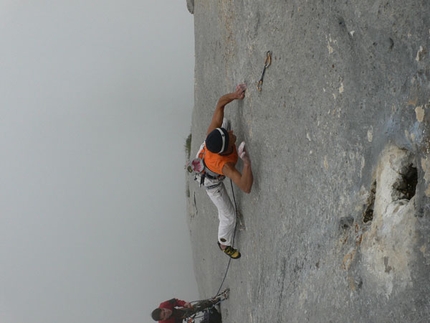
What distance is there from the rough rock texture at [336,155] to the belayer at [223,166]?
133 mm

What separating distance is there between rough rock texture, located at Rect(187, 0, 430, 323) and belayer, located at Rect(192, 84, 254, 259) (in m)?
0.13

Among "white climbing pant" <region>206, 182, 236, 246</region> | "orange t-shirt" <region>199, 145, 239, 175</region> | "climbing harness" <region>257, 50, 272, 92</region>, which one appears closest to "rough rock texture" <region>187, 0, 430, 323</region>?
"climbing harness" <region>257, 50, 272, 92</region>

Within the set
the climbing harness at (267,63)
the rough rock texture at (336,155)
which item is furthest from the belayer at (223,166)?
the climbing harness at (267,63)

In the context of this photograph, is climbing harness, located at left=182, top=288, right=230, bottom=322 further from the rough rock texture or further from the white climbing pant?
the rough rock texture

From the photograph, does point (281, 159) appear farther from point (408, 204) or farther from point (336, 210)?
point (408, 204)

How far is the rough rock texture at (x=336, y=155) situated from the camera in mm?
2102

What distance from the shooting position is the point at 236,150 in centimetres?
488

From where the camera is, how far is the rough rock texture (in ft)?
6.89

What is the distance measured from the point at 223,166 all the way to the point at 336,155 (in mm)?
1895

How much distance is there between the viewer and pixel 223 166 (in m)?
4.57

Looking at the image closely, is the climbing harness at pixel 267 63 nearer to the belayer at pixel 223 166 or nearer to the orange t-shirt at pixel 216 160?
the belayer at pixel 223 166

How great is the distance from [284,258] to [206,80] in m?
3.59

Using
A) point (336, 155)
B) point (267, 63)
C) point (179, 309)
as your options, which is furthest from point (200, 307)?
point (336, 155)

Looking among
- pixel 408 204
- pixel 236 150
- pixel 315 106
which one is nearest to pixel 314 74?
pixel 315 106
